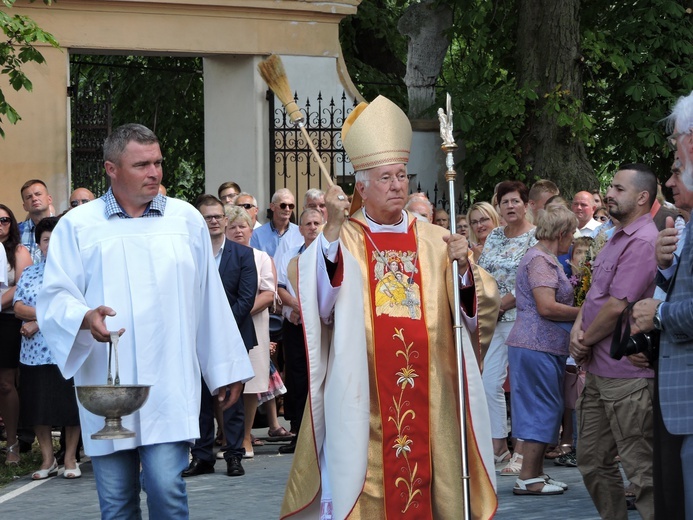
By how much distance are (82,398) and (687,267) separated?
2.50 meters

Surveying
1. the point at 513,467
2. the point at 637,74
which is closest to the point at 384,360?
the point at 513,467

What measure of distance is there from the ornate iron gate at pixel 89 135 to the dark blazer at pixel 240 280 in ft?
20.9

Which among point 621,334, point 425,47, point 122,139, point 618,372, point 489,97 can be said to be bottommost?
point 618,372

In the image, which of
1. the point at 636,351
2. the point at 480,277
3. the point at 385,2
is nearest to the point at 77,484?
the point at 480,277

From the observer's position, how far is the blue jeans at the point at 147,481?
5703 mm

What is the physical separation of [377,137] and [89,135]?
10.7 meters

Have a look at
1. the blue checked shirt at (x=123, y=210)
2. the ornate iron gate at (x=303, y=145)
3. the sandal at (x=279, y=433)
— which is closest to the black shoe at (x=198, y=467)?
the sandal at (x=279, y=433)

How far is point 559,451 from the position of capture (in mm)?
10547

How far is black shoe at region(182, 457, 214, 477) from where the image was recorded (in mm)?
10164

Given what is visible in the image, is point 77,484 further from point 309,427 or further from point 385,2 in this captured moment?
point 385,2

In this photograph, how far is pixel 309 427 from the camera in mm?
6453

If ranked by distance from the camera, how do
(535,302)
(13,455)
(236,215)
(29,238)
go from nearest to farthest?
(535,302) → (13,455) → (236,215) → (29,238)

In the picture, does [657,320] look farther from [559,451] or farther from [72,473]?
[72,473]

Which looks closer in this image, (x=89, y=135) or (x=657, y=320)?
(x=657, y=320)
